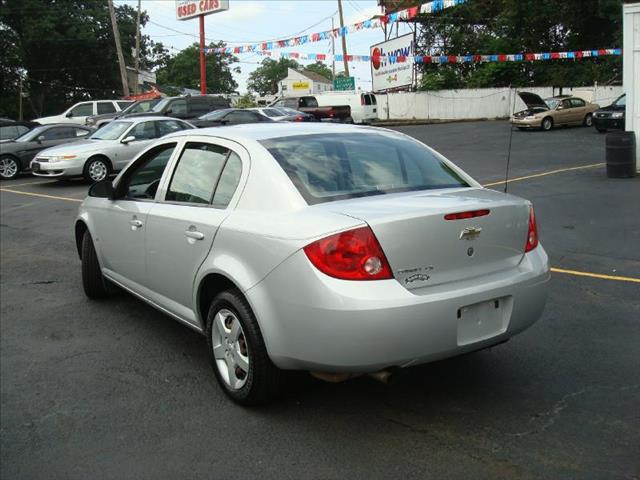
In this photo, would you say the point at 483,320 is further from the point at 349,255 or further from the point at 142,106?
the point at 142,106

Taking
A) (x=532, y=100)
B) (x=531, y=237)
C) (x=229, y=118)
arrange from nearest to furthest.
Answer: (x=531, y=237), (x=229, y=118), (x=532, y=100)

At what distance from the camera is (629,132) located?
44.1 ft

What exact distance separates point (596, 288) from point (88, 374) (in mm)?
4328

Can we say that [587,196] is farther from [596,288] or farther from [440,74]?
[440,74]

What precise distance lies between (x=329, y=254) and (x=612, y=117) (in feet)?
82.8

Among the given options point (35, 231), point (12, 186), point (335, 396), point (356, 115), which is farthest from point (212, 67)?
point (335, 396)

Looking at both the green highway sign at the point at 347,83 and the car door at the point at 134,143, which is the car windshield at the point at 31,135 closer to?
the car door at the point at 134,143

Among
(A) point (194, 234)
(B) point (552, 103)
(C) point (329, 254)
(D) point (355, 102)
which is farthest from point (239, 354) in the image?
(D) point (355, 102)

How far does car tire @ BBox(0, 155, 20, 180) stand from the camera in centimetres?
1832

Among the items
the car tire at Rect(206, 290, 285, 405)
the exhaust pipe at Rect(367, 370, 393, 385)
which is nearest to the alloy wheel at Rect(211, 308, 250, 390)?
the car tire at Rect(206, 290, 285, 405)

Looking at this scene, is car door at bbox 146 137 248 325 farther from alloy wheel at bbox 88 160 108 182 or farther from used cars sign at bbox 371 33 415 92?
used cars sign at bbox 371 33 415 92

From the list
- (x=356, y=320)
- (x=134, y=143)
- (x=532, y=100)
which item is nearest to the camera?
(x=356, y=320)

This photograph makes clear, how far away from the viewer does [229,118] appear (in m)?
22.7

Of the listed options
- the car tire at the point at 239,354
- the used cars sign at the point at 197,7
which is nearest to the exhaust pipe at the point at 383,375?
the car tire at the point at 239,354
